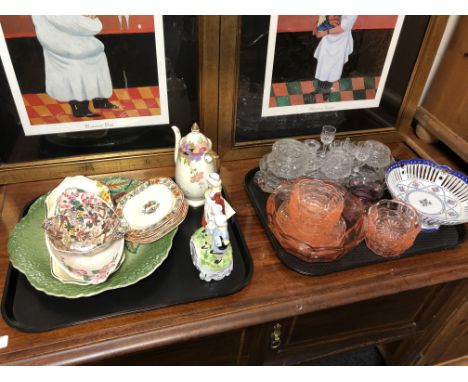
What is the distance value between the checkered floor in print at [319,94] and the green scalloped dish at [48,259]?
405 millimetres

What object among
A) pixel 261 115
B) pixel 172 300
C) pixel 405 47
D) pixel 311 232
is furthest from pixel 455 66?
pixel 172 300

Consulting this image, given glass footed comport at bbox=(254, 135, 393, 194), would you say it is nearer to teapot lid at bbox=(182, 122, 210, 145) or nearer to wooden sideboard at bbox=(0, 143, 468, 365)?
wooden sideboard at bbox=(0, 143, 468, 365)

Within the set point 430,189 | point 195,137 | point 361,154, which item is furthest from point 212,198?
point 430,189

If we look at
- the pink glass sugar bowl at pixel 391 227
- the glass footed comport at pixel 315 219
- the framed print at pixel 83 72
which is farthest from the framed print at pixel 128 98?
the pink glass sugar bowl at pixel 391 227

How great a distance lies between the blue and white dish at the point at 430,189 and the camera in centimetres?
85

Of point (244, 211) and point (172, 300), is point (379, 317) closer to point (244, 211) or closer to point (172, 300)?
point (244, 211)

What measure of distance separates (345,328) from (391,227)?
0.27m

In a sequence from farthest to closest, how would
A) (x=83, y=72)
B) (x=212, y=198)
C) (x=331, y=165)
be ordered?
(x=331, y=165)
(x=83, y=72)
(x=212, y=198)

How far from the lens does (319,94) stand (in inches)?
37.1

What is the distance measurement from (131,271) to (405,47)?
0.80m

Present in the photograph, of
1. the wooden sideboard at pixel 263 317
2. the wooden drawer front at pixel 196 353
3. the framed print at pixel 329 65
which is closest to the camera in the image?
the wooden sideboard at pixel 263 317

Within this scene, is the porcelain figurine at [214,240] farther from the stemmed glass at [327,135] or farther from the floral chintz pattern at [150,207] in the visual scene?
the stemmed glass at [327,135]

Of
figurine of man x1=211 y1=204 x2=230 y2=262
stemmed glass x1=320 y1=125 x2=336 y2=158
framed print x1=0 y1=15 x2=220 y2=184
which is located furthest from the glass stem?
figurine of man x1=211 y1=204 x2=230 y2=262

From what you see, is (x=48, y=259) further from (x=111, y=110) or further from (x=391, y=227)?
(x=391, y=227)
